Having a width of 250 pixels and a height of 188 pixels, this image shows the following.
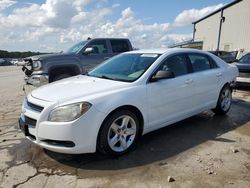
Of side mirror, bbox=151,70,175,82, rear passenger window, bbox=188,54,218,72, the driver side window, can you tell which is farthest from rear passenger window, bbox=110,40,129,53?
side mirror, bbox=151,70,175,82

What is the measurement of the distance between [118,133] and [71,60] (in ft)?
13.9

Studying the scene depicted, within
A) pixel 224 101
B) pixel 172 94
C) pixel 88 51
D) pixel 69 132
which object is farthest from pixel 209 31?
pixel 69 132

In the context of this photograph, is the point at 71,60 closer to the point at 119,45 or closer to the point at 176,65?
the point at 119,45

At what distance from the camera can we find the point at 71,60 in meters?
7.39

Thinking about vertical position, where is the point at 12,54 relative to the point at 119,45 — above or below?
below

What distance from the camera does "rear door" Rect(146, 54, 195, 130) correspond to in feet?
13.4

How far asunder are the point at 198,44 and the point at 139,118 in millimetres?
36071

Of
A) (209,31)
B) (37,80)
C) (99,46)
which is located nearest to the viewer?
(37,80)

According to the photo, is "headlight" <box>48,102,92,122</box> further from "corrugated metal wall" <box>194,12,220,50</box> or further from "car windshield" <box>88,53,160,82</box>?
"corrugated metal wall" <box>194,12,220,50</box>

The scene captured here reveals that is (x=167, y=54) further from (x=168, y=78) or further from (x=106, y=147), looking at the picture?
(x=106, y=147)

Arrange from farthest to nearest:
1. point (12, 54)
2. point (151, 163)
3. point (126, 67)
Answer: point (12, 54), point (126, 67), point (151, 163)

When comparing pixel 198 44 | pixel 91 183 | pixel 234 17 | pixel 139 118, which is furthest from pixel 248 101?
pixel 198 44

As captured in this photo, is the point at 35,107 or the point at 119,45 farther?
the point at 119,45

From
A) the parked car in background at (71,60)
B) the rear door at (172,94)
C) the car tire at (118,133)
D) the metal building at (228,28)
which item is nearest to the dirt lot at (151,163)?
the car tire at (118,133)
